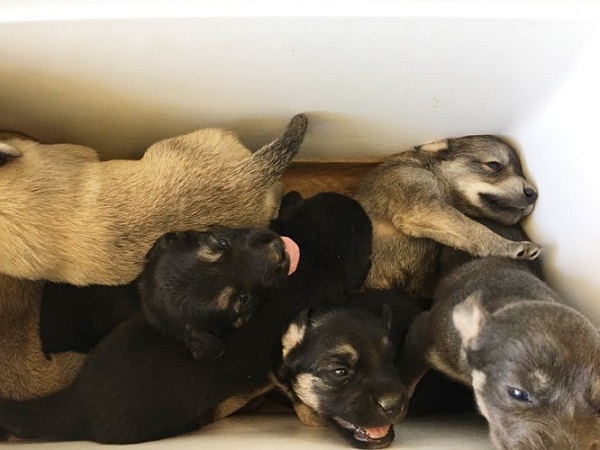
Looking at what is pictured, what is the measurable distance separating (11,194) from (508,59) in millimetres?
1751

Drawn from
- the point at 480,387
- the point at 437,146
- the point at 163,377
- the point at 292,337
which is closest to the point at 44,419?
the point at 163,377

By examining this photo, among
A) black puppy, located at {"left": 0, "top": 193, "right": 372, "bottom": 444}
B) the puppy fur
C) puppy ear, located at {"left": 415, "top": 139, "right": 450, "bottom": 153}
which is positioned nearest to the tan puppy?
the puppy fur

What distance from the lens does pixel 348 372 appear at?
2150 millimetres

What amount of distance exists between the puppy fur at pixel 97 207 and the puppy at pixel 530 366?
0.93 metres

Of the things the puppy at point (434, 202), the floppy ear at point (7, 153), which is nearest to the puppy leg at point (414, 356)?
the puppy at point (434, 202)

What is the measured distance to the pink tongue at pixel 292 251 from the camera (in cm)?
233

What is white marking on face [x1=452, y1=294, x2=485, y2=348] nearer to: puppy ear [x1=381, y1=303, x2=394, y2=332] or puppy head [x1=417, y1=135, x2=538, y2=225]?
puppy ear [x1=381, y1=303, x2=394, y2=332]

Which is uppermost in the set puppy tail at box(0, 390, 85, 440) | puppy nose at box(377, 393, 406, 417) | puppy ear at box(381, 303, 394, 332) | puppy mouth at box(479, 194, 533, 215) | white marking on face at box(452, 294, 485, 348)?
puppy mouth at box(479, 194, 533, 215)

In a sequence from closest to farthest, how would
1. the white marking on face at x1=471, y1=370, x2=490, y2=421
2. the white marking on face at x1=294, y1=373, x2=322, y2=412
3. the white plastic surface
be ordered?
the white marking on face at x1=471, y1=370, x2=490, y2=421, the white plastic surface, the white marking on face at x1=294, y1=373, x2=322, y2=412

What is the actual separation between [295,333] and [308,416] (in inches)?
13.7

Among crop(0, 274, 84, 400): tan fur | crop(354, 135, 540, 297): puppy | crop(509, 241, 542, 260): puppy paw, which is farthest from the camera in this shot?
crop(354, 135, 540, 297): puppy

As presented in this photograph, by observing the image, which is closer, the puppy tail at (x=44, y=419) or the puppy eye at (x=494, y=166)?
the puppy tail at (x=44, y=419)

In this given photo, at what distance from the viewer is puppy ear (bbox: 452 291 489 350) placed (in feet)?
6.12

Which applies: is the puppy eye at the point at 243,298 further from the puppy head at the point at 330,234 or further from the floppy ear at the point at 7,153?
the floppy ear at the point at 7,153
